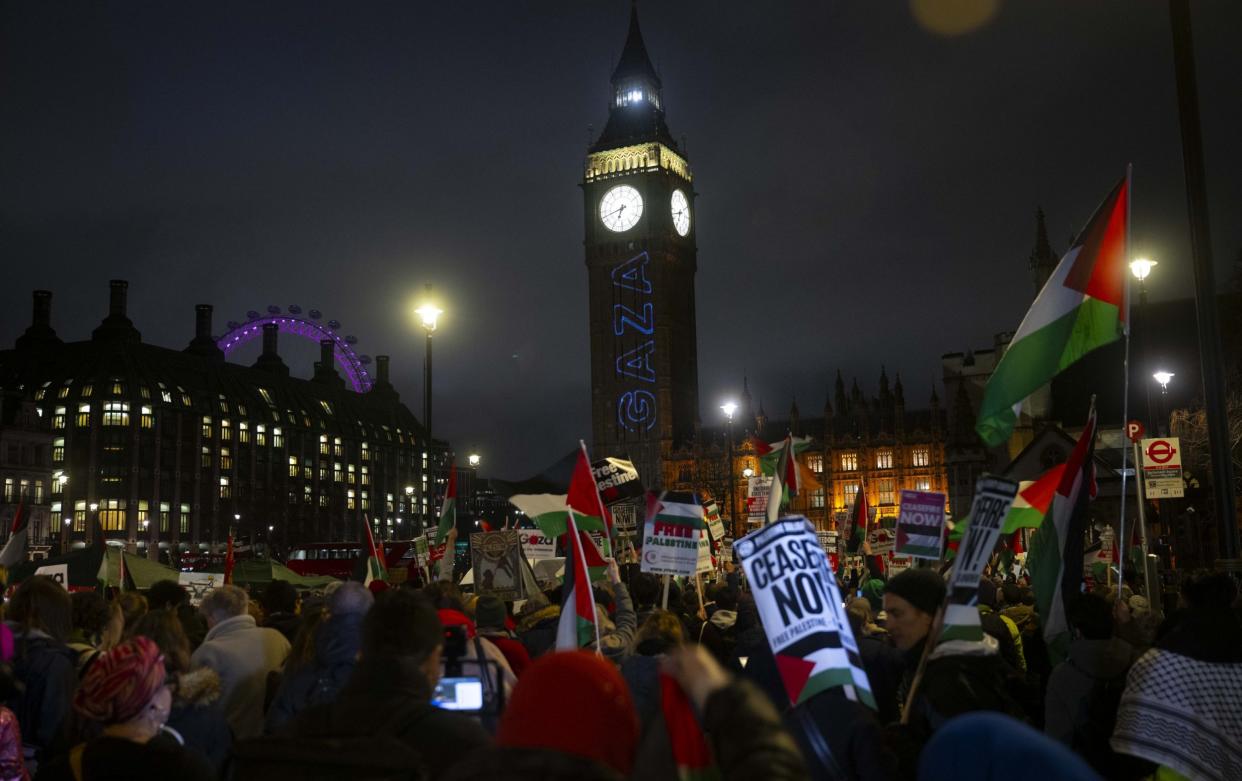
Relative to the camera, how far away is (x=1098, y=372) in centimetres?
6938

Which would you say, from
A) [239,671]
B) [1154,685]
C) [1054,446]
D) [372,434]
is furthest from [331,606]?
[372,434]

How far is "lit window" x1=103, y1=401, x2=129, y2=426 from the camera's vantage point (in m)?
99.9

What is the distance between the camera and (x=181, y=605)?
8750 mm

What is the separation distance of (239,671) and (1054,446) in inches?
2152

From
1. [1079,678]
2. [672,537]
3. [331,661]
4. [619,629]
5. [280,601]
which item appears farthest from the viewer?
[672,537]

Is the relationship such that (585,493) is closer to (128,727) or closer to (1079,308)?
(1079,308)

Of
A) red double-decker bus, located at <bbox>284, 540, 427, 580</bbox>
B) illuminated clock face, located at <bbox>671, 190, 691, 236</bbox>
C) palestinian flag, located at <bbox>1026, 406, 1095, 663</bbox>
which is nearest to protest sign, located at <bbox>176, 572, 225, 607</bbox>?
red double-decker bus, located at <bbox>284, 540, 427, 580</bbox>

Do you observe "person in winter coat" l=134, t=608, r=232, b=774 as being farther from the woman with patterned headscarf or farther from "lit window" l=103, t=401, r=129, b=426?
"lit window" l=103, t=401, r=129, b=426

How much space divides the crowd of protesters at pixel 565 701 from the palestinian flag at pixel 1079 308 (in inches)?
66.2

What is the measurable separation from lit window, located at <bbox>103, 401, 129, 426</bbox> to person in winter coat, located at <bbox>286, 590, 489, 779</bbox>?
106 metres

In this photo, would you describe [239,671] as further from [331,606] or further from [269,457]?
[269,457]

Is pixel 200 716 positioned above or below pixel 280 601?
below

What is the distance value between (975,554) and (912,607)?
1.37 ft

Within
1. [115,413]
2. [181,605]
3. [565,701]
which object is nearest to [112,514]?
[115,413]
